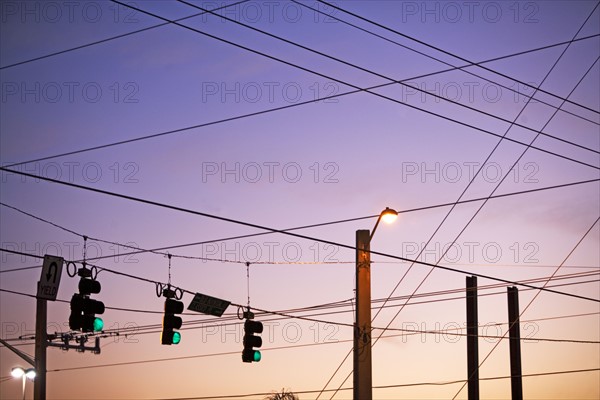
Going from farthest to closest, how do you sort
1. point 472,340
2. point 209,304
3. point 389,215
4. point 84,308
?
point 472,340 → point 209,304 → point 389,215 → point 84,308

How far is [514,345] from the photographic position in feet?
108

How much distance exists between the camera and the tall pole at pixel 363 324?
2341 cm

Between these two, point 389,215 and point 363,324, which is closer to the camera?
point 389,215

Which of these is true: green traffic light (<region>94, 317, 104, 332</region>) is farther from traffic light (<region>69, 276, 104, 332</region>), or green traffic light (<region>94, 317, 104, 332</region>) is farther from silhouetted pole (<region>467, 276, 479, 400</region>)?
silhouetted pole (<region>467, 276, 479, 400</region>)

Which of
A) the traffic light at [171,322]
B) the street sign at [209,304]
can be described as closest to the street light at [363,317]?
the traffic light at [171,322]

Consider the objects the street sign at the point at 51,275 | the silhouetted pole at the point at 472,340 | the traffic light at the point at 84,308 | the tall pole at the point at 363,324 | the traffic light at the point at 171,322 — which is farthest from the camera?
the silhouetted pole at the point at 472,340

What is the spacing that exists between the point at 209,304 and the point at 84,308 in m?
5.78

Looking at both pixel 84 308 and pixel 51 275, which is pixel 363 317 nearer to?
pixel 84 308

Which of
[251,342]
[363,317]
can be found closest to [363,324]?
[363,317]

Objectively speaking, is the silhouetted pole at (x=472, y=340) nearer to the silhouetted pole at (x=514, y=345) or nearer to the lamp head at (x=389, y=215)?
the silhouetted pole at (x=514, y=345)

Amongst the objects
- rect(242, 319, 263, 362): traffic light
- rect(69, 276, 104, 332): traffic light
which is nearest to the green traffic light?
rect(69, 276, 104, 332): traffic light

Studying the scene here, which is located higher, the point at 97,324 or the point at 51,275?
the point at 51,275

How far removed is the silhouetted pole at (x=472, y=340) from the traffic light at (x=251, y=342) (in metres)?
8.18

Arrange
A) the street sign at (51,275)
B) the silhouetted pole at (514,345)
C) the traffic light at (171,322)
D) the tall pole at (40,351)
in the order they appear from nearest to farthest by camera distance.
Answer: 1. the street sign at (51,275)
2. the traffic light at (171,322)
3. the tall pole at (40,351)
4. the silhouetted pole at (514,345)
